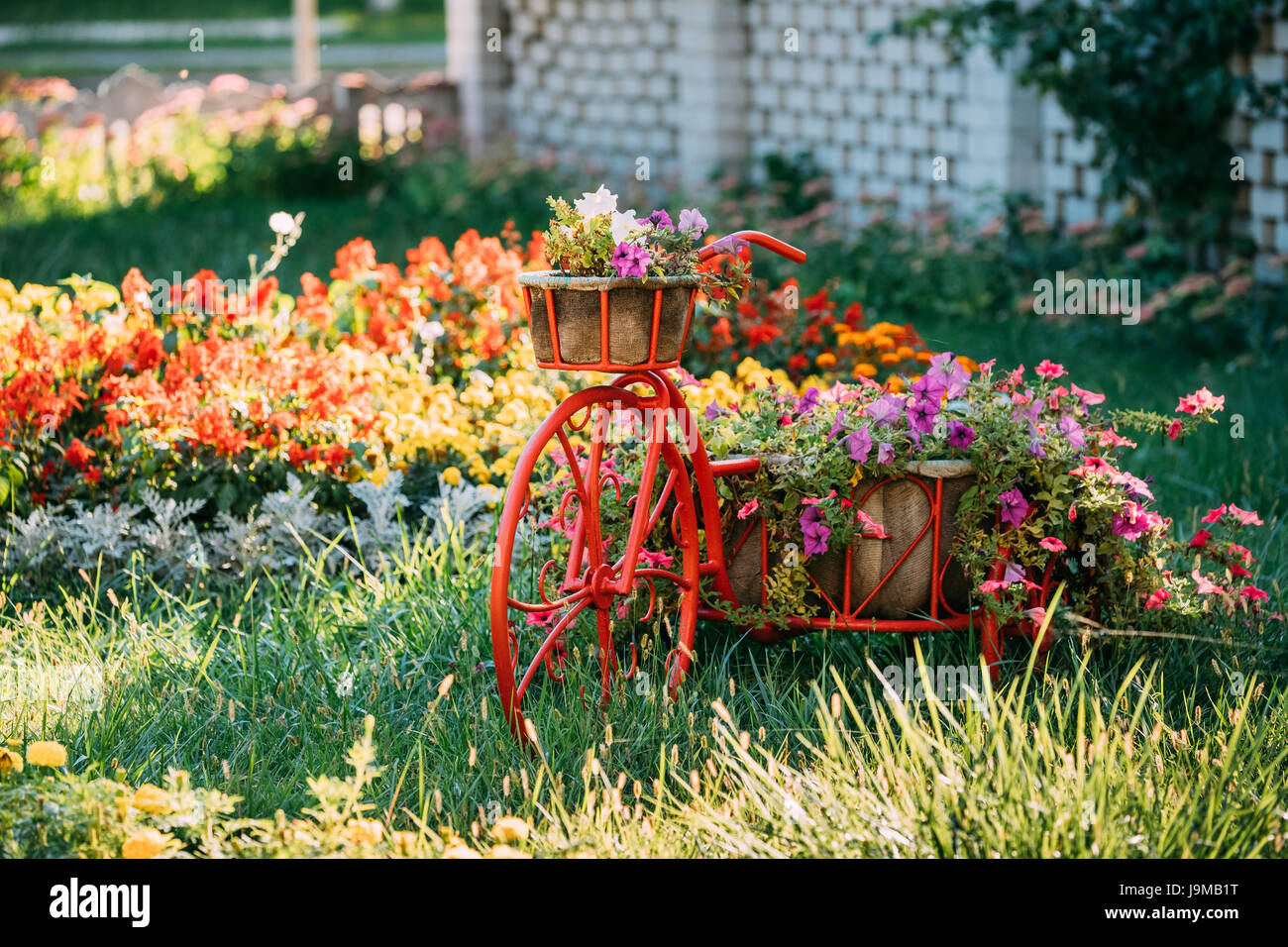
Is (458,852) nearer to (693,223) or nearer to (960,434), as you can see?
(693,223)

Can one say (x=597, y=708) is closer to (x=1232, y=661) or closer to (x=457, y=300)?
(x=1232, y=661)

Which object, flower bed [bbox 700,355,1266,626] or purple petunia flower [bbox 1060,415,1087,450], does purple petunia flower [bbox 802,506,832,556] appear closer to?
flower bed [bbox 700,355,1266,626]

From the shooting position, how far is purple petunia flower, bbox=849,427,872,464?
3.13 m

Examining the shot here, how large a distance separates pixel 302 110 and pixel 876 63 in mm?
5417

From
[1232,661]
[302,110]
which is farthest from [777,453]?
[302,110]

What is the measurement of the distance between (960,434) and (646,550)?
0.75 meters

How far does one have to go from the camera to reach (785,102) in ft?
34.2

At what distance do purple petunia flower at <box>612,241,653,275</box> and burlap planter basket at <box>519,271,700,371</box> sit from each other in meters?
0.02

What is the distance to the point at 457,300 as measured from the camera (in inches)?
196

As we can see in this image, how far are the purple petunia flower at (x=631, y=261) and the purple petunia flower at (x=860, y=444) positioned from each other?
0.64m

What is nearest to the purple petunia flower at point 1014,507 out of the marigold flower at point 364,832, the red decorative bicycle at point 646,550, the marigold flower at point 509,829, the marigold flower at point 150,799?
the red decorative bicycle at point 646,550

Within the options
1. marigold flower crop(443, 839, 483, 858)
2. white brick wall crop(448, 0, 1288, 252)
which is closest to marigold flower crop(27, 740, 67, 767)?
marigold flower crop(443, 839, 483, 858)

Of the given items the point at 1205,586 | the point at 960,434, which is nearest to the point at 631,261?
the point at 960,434

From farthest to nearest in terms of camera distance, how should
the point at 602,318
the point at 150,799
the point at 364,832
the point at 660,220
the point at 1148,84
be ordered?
the point at 1148,84
the point at 660,220
the point at 602,318
the point at 150,799
the point at 364,832
